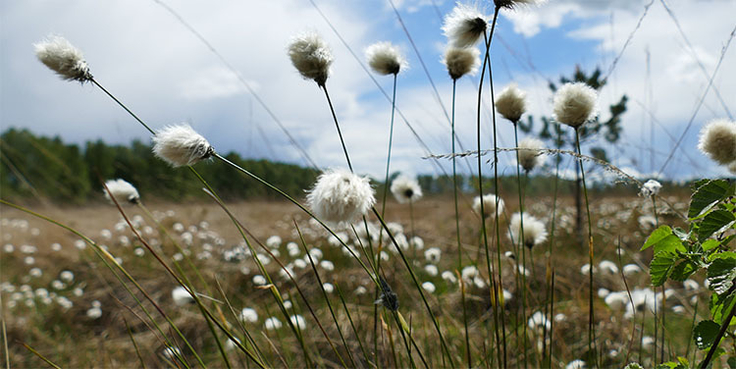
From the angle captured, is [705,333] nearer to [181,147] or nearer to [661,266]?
[661,266]

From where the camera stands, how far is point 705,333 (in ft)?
2.52

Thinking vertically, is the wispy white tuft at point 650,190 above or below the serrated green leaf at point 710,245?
above

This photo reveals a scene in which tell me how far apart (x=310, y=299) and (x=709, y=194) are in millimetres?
2953

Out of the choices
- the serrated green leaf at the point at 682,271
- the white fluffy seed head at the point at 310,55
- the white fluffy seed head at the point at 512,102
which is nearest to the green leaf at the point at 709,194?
the serrated green leaf at the point at 682,271

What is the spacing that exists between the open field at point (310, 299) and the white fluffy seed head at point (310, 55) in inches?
25.2

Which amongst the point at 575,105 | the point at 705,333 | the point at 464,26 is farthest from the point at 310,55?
the point at 705,333

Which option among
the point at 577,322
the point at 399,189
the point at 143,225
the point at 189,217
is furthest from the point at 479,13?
the point at 189,217

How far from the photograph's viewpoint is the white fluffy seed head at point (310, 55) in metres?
1.02

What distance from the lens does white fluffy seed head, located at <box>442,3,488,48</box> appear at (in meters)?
0.99

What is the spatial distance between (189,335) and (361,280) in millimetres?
1219

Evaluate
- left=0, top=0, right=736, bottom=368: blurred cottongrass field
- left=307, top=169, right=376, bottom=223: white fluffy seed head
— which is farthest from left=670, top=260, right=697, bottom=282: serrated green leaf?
left=307, top=169, right=376, bottom=223: white fluffy seed head

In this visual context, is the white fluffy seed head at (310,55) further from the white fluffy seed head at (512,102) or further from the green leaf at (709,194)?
the green leaf at (709,194)

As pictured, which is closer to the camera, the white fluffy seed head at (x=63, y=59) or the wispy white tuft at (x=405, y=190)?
the white fluffy seed head at (x=63, y=59)

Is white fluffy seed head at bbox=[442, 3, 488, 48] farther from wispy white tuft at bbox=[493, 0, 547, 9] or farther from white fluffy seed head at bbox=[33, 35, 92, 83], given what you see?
white fluffy seed head at bbox=[33, 35, 92, 83]
